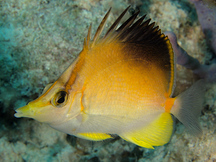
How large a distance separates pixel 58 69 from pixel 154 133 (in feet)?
3.95

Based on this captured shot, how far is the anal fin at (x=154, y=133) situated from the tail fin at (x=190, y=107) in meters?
0.10

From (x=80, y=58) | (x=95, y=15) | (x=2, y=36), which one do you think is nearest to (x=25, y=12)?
(x=2, y=36)

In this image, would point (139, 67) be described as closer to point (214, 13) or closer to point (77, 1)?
point (77, 1)

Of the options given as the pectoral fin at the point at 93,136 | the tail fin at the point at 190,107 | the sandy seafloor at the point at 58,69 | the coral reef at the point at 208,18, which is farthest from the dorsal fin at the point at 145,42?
the coral reef at the point at 208,18

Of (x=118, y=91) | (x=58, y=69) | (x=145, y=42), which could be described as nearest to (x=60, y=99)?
(x=118, y=91)

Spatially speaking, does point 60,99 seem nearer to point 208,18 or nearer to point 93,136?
point 93,136

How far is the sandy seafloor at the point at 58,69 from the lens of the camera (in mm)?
1714

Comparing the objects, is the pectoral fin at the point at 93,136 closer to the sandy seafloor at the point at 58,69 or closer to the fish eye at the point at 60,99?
the fish eye at the point at 60,99

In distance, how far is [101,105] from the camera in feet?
3.25

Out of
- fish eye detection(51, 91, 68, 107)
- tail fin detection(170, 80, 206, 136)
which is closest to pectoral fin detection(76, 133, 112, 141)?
fish eye detection(51, 91, 68, 107)

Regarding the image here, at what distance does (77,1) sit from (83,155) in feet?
6.45

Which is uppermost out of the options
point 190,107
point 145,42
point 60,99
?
point 145,42

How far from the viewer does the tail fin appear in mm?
1202

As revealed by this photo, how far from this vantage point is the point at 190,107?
1.23 metres
